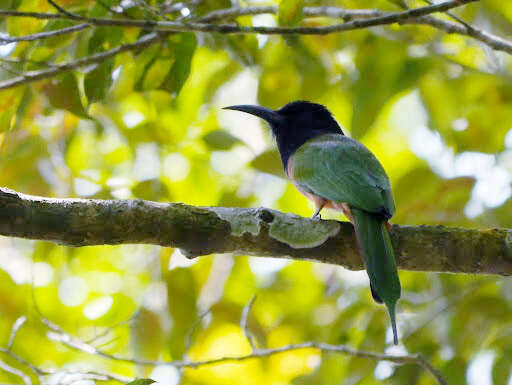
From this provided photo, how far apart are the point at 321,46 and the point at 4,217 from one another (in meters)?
2.86

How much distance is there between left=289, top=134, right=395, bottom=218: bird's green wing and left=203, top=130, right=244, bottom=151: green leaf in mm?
381

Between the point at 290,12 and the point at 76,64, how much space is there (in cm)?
114

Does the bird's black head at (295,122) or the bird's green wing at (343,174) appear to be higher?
the bird's black head at (295,122)

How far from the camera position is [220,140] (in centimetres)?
421

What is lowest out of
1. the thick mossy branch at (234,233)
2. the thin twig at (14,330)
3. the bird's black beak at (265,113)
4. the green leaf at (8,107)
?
the thin twig at (14,330)

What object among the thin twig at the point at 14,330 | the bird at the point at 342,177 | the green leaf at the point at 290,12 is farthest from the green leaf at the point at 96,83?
the thin twig at the point at 14,330

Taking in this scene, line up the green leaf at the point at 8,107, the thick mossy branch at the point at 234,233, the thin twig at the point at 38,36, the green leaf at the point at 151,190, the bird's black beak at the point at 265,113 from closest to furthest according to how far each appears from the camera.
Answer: the thick mossy branch at the point at 234,233, the thin twig at the point at 38,36, the green leaf at the point at 8,107, the green leaf at the point at 151,190, the bird's black beak at the point at 265,113

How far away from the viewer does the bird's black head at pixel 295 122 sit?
4.51 m

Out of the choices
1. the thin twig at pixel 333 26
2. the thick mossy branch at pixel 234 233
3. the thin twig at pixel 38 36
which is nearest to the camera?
the thick mossy branch at pixel 234 233

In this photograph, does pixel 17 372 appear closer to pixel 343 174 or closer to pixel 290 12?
pixel 343 174

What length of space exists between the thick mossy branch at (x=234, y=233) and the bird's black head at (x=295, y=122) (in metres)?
1.56

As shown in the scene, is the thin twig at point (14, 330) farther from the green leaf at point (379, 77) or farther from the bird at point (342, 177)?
the green leaf at point (379, 77)

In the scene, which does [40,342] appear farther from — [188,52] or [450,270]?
[450,270]

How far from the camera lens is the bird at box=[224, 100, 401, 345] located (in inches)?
113
